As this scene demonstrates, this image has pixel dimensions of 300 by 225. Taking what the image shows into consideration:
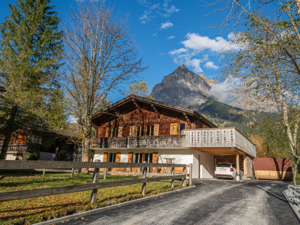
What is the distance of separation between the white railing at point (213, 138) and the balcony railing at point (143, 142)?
36.9 inches

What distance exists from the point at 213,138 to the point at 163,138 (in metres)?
5.49

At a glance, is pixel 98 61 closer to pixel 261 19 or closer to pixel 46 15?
pixel 46 15

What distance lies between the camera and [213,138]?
1900 centimetres

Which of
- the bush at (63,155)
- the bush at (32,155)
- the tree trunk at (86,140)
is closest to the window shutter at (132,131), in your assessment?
the tree trunk at (86,140)

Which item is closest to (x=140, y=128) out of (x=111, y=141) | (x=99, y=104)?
(x=111, y=141)

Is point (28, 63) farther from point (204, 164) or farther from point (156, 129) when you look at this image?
point (204, 164)

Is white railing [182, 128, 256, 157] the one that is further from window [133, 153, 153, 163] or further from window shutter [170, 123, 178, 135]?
window [133, 153, 153, 163]

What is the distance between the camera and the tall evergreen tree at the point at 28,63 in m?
14.4

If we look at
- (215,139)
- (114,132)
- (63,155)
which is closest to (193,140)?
(215,139)

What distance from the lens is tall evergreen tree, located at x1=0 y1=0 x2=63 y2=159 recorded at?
14414mm

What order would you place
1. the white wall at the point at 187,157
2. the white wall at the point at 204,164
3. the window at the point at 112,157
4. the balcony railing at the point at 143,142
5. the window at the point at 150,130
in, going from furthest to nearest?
1. the window at the point at 112,157
2. the window at the point at 150,130
3. the white wall at the point at 204,164
4. the white wall at the point at 187,157
5. the balcony railing at the point at 143,142

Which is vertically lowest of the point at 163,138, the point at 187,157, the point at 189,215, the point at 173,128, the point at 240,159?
the point at 189,215

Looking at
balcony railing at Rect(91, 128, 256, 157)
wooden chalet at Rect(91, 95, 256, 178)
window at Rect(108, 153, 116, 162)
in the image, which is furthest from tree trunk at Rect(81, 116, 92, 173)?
window at Rect(108, 153, 116, 162)

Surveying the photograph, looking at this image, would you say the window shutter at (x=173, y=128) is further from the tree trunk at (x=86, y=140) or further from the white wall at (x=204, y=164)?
the tree trunk at (x=86, y=140)
